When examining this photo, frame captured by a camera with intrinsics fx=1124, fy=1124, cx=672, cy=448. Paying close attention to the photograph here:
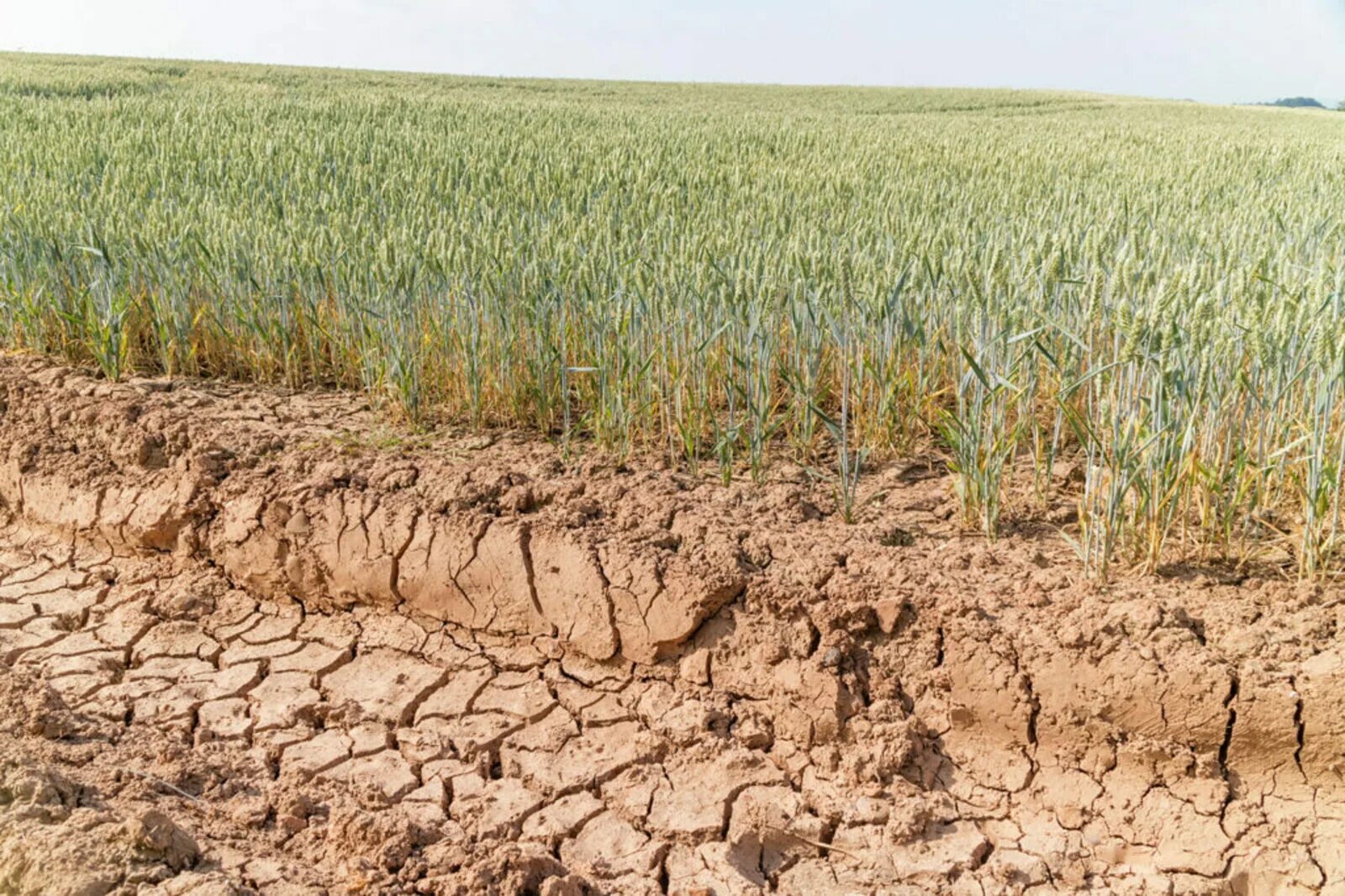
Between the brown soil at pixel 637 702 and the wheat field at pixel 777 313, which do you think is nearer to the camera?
the brown soil at pixel 637 702

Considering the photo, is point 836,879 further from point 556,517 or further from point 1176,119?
point 1176,119

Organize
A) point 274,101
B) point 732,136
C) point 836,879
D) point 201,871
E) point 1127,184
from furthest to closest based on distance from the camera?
point 274,101 → point 732,136 → point 1127,184 → point 836,879 → point 201,871

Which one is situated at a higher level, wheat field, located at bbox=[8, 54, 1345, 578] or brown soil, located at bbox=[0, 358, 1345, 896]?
wheat field, located at bbox=[8, 54, 1345, 578]

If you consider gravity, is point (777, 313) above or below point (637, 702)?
above

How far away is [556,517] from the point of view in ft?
9.96

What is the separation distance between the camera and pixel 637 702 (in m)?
2.76

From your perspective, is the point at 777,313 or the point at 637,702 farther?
the point at 777,313

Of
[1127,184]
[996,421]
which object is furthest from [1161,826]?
[1127,184]

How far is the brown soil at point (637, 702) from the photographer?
2.27m

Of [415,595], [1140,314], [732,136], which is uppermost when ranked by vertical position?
[732,136]

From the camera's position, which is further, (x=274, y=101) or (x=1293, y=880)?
(x=274, y=101)

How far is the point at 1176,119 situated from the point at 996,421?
20398mm

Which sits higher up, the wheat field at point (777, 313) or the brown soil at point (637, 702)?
the wheat field at point (777, 313)

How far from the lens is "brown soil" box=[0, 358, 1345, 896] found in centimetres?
227
